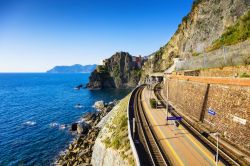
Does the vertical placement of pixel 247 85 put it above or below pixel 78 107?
above

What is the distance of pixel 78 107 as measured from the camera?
76625 millimetres

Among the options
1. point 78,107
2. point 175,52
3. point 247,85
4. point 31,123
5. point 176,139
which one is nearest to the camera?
point 247,85

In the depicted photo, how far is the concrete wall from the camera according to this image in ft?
57.6

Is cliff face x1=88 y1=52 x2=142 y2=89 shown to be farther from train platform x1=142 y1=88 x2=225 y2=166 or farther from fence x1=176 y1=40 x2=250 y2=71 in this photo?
train platform x1=142 y1=88 x2=225 y2=166

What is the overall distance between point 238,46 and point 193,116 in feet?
34.3

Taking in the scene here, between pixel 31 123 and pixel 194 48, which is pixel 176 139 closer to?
pixel 31 123

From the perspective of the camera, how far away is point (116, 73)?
147 m

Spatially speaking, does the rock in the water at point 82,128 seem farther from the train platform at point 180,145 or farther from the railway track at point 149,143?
the train platform at point 180,145

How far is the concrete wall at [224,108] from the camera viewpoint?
1756 centimetres

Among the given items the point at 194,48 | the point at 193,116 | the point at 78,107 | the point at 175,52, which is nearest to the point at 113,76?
the point at 175,52

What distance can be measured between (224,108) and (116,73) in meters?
128

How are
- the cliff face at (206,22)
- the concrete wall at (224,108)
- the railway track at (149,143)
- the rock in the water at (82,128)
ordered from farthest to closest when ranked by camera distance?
the cliff face at (206,22) < the rock in the water at (82,128) < the concrete wall at (224,108) < the railway track at (149,143)

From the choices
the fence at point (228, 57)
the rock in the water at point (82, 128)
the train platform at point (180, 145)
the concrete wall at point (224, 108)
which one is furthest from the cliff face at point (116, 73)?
the train platform at point (180, 145)

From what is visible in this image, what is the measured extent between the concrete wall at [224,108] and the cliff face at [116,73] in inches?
4403
